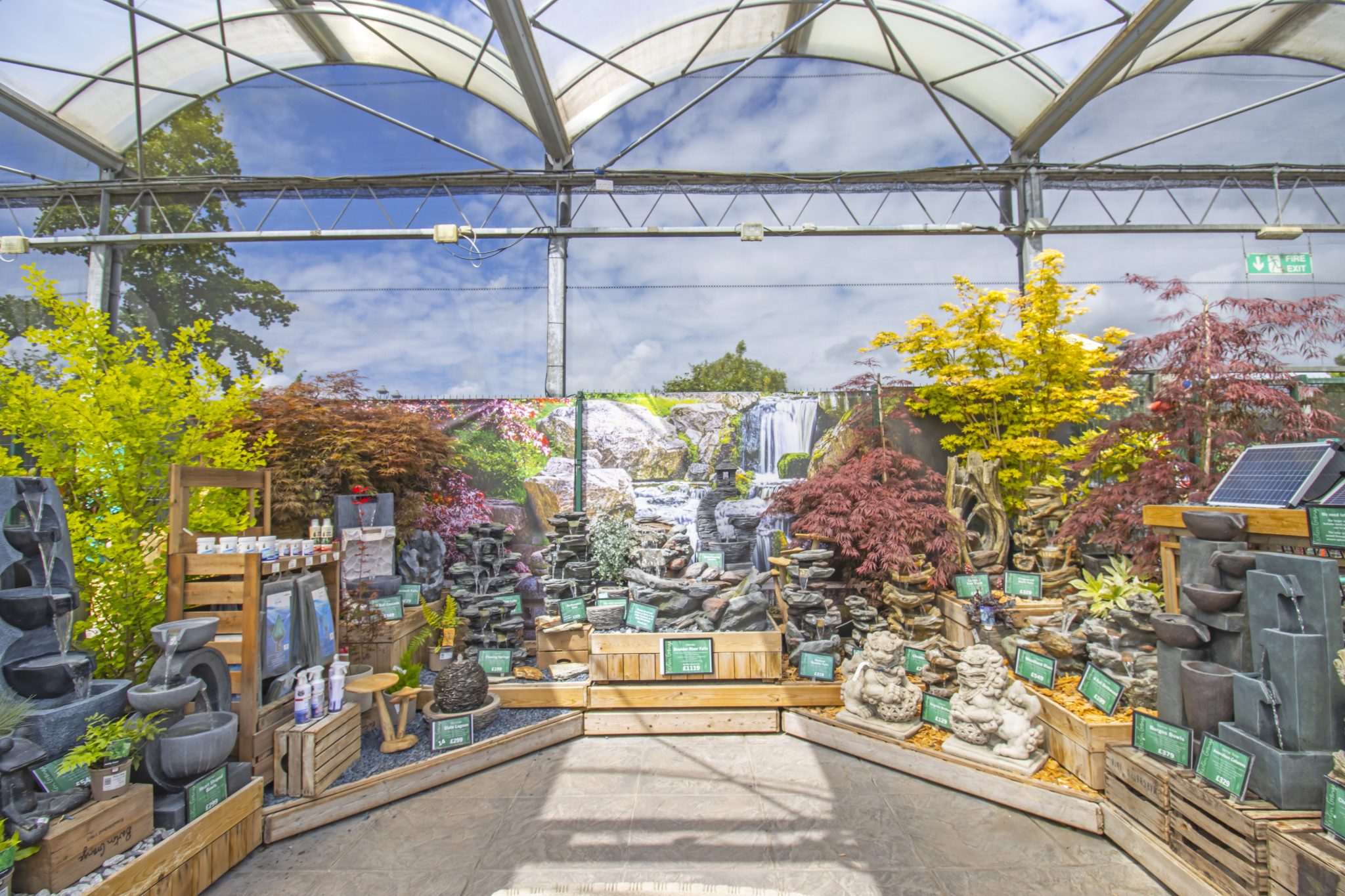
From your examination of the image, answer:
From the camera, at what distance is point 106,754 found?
220 cm

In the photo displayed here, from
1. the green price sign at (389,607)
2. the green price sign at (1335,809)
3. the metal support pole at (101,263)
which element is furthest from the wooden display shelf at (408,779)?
the metal support pole at (101,263)

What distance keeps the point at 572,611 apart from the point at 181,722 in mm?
2559

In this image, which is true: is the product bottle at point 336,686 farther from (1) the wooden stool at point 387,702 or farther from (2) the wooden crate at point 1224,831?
(2) the wooden crate at point 1224,831

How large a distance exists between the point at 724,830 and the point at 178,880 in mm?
2242

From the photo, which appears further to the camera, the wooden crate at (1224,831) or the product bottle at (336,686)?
the product bottle at (336,686)

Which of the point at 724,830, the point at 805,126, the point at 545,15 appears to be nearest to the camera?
the point at 724,830

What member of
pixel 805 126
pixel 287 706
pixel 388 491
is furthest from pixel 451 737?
pixel 805 126

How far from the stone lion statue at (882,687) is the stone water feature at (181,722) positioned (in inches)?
129

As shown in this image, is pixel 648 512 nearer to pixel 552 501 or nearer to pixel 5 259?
pixel 552 501

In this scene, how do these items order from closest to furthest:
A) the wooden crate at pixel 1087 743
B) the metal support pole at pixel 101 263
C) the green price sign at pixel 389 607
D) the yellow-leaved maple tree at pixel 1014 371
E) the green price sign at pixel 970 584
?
1. the wooden crate at pixel 1087 743
2. the green price sign at pixel 389 607
3. the green price sign at pixel 970 584
4. the yellow-leaved maple tree at pixel 1014 371
5. the metal support pole at pixel 101 263

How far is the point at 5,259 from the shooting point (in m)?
8.13

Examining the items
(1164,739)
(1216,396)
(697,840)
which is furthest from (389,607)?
(1216,396)

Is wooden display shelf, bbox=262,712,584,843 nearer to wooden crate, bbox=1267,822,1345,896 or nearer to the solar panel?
wooden crate, bbox=1267,822,1345,896

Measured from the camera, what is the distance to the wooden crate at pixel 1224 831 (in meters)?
2.12
